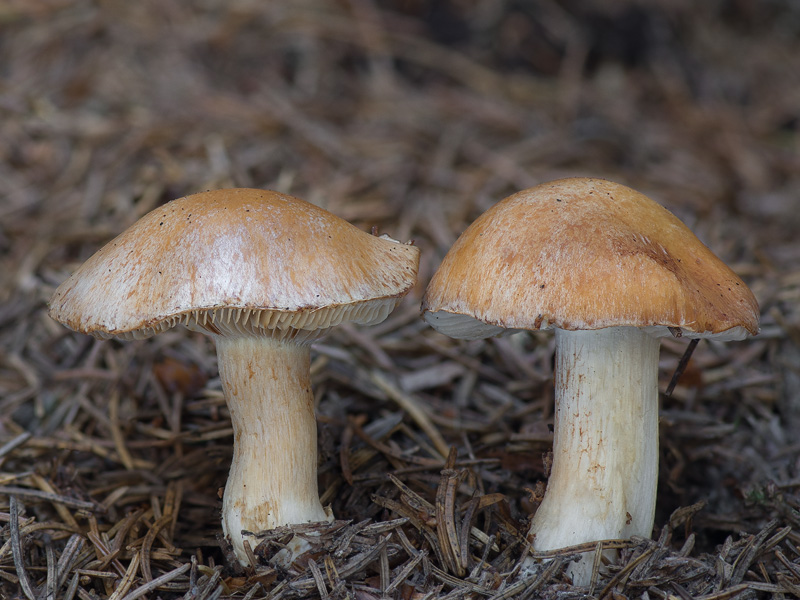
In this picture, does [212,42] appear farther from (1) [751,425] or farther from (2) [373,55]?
(1) [751,425]

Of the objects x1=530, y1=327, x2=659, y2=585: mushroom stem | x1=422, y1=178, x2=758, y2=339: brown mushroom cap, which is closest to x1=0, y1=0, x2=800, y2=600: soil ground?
x1=530, y1=327, x2=659, y2=585: mushroom stem

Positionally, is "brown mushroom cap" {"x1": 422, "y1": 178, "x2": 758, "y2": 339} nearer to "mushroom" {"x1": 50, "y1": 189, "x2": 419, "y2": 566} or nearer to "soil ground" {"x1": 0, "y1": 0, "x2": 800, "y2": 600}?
"mushroom" {"x1": 50, "y1": 189, "x2": 419, "y2": 566}

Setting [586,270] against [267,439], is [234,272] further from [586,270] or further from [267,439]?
[586,270]

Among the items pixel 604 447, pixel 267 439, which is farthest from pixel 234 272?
pixel 604 447

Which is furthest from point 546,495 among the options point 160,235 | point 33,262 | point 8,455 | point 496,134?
point 496,134

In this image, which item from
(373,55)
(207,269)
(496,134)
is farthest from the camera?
(373,55)

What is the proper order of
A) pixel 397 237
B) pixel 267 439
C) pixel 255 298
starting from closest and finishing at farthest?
pixel 255 298 < pixel 267 439 < pixel 397 237

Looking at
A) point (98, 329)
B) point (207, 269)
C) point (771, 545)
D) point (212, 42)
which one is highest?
point (212, 42)
